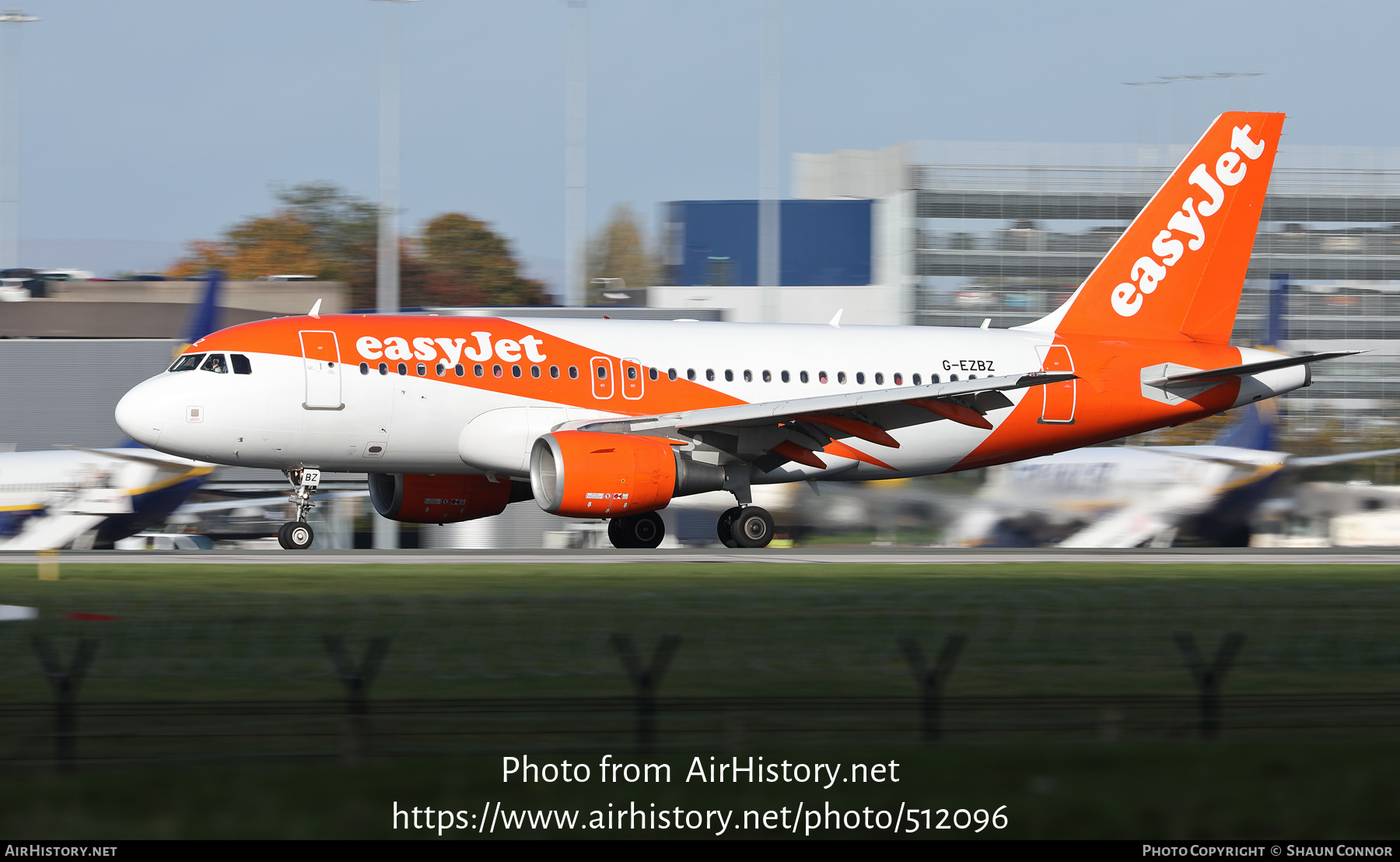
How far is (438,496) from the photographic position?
96.6 feet

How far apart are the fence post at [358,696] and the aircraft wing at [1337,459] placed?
2964 centimetres

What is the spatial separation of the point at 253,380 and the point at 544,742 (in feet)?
60.9

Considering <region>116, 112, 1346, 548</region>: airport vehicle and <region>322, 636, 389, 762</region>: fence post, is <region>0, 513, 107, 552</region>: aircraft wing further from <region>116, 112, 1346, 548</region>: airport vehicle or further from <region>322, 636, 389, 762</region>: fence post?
<region>322, 636, 389, 762</region>: fence post

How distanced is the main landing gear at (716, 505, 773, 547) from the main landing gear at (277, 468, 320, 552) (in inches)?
295

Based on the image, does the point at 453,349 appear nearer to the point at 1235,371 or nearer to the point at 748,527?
the point at 748,527

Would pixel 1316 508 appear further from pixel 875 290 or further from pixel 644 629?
pixel 875 290

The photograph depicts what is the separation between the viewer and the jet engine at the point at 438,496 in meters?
29.3

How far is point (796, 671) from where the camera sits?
40.3ft

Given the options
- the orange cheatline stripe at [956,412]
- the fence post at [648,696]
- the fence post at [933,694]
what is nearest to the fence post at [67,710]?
the fence post at [648,696]

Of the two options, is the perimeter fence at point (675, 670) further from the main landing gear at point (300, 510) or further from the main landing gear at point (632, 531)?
the main landing gear at point (632, 531)

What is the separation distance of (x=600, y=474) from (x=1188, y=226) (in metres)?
14.6

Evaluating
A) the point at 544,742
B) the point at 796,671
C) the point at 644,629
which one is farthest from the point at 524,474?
the point at 544,742

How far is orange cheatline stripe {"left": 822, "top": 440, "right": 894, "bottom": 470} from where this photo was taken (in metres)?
29.5

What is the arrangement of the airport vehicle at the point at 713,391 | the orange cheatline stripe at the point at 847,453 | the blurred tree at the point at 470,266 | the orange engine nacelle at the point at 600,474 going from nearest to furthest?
1. the orange engine nacelle at the point at 600,474
2. the airport vehicle at the point at 713,391
3. the orange cheatline stripe at the point at 847,453
4. the blurred tree at the point at 470,266
